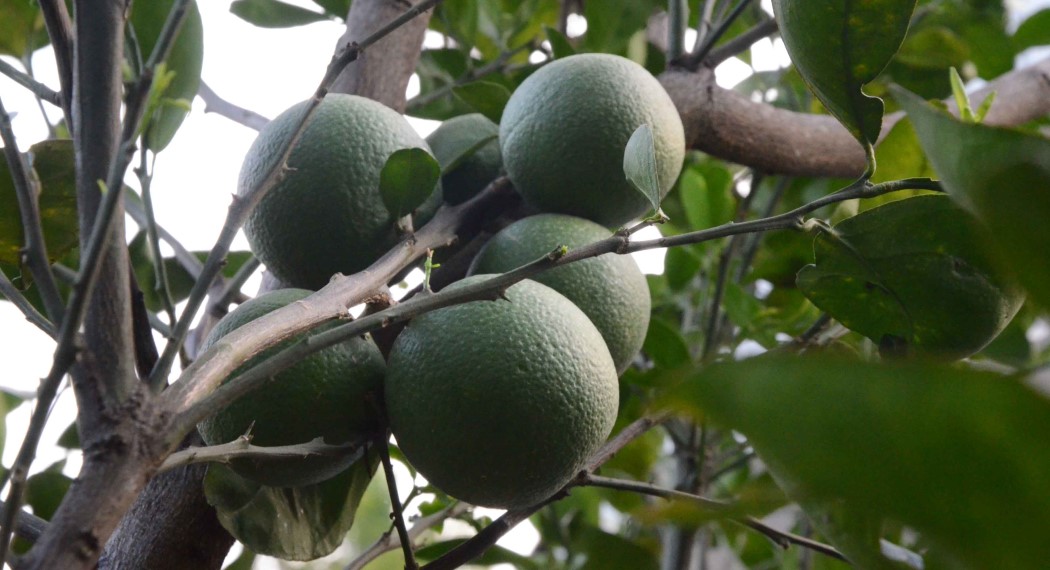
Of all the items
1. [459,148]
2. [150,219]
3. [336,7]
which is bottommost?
[150,219]

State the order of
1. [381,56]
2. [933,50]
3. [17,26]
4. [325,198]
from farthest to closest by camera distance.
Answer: [933,50], [381,56], [17,26], [325,198]

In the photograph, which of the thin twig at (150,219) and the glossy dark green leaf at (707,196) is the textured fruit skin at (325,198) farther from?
the glossy dark green leaf at (707,196)

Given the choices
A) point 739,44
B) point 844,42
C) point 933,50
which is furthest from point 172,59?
point 933,50

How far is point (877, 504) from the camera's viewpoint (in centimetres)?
20

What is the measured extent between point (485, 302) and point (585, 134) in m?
0.22

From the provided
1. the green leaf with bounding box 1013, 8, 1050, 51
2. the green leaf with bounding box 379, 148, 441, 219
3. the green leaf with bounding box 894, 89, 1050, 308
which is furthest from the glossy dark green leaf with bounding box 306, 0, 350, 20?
the green leaf with bounding box 1013, 8, 1050, 51

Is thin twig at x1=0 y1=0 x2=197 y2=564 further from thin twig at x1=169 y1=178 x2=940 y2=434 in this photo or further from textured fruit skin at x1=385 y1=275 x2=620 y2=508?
textured fruit skin at x1=385 y1=275 x2=620 y2=508

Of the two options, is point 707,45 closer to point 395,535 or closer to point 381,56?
point 381,56

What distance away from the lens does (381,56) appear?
3.01 ft

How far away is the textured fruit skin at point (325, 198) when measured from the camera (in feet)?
2.20

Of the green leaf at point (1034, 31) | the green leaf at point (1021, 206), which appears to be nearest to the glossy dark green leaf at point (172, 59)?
the green leaf at point (1021, 206)

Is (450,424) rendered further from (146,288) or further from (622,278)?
(146,288)

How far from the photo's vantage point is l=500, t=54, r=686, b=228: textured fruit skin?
742 mm

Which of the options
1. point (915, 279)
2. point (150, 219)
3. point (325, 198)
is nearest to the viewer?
point (150, 219)
